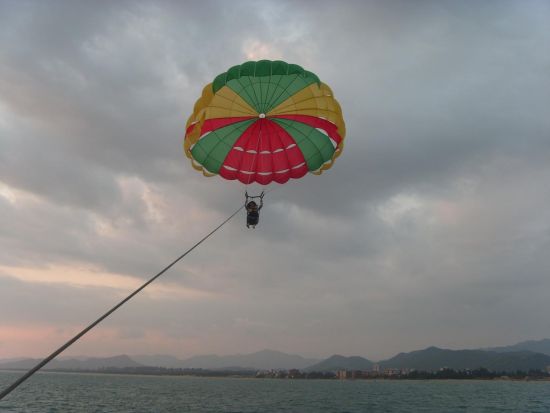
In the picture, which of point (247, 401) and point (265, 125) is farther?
point (247, 401)

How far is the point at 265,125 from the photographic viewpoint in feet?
58.1

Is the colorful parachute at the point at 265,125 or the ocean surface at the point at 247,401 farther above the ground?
the colorful parachute at the point at 265,125

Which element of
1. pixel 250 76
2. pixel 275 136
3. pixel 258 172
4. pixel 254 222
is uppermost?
pixel 250 76

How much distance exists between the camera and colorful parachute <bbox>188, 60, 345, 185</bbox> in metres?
16.3

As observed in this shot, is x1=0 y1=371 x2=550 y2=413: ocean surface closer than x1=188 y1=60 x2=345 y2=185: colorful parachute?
No

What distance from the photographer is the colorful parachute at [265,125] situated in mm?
16312

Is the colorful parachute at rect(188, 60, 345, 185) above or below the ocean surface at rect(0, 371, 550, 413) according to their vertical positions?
above

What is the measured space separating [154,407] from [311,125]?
4763 centimetres

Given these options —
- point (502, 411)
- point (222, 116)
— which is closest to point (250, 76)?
point (222, 116)

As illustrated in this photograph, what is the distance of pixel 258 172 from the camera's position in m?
18.0

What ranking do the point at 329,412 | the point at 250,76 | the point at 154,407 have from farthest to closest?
the point at 154,407
the point at 329,412
the point at 250,76

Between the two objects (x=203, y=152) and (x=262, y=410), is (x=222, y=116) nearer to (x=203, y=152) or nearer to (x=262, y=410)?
(x=203, y=152)

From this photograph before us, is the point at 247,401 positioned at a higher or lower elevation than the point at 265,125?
lower

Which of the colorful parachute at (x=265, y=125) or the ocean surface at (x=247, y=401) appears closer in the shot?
the colorful parachute at (x=265, y=125)
